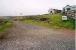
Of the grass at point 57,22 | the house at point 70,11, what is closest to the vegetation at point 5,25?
the grass at point 57,22

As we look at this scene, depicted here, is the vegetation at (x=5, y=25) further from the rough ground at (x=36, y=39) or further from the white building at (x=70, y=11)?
the white building at (x=70, y=11)

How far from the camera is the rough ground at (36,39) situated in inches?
58.0

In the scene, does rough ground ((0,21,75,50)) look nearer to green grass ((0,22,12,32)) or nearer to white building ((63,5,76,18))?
green grass ((0,22,12,32))

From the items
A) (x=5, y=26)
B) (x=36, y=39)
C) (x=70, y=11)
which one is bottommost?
(x=36, y=39)

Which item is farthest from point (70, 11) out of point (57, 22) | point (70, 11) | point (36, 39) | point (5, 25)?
point (5, 25)

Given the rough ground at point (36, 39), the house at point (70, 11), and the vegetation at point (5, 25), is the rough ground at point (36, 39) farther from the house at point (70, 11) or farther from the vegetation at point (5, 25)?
the house at point (70, 11)

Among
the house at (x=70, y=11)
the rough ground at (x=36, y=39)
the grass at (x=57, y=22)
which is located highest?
the house at (x=70, y=11)

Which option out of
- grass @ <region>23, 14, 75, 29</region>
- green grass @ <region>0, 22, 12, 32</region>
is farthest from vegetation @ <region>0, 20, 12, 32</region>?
grass @ <region>23, 14, 75, 29</region>

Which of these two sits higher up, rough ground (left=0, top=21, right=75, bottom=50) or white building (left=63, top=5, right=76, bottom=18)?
white building (left=63, top=5, right=76, bottom=18)

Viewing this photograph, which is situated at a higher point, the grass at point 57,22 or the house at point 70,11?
the house at point 70,11

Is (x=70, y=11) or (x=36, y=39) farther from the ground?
(x=70, y=11)

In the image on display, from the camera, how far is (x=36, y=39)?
4.91 feet

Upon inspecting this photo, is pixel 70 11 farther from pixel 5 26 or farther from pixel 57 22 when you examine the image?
pixel 5 26

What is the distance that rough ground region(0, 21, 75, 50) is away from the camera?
1474 mm
